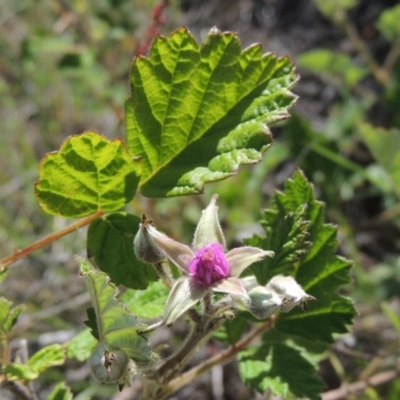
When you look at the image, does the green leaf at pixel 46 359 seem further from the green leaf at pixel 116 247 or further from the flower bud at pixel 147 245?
the flower bud at pixel 147 245

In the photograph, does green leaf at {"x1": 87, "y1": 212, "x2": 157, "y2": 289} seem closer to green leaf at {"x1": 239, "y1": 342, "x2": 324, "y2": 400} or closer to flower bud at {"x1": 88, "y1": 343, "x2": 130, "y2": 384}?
flower bud at {"x1": 88, "y1": 343, "x2": 130, "y2": 384}

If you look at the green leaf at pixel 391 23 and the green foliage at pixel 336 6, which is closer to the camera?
the green leaf at pixel 391 23

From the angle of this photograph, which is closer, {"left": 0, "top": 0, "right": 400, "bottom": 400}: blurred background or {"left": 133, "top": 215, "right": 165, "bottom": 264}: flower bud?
{"left": 133, "top": 215, "right": 165, "bottom": 264}: flower bud

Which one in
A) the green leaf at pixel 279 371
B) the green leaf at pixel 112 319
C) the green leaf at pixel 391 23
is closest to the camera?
the green leaf at pixel 112 319

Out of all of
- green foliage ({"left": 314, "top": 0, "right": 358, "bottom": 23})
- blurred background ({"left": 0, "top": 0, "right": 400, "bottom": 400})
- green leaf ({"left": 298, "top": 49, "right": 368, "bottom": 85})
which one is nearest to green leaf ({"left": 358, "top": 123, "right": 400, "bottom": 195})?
blurred background ({"left": 0, "top": 0, "right": 400, "bottom": 400})

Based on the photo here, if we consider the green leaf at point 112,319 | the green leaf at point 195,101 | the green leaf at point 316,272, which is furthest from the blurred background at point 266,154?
the green leaf at point 112,319

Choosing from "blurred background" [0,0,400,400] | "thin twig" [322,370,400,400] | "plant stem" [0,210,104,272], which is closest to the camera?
"plant stem" [0,210,104,272]

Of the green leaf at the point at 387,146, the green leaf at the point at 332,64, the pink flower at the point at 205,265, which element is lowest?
the pink flower at the point at 205,265
